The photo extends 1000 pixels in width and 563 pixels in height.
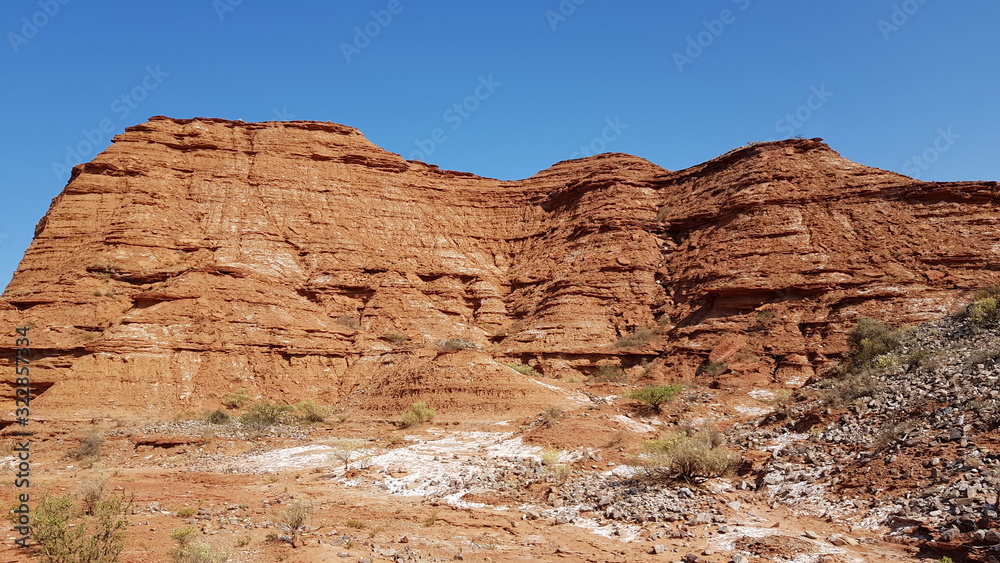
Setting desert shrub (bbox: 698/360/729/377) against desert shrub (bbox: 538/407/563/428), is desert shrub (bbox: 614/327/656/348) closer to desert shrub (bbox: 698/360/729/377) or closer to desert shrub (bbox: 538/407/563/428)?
desert shrub (bbox: 698/360/729/377)

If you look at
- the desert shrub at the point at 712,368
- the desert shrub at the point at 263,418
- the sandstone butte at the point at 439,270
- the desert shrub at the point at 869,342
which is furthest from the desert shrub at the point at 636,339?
the desert shrub at the point at 263,418

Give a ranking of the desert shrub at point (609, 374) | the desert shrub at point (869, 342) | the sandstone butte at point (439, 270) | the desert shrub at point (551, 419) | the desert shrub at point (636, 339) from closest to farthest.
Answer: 1. the desert shrub at point (551, 419)
2. the desert shrub at point (869, 342)
3. the sandstone butte at point (439, 270)
4. the desert shrub at point (609, 374)
5. the desert shrub at point (636, 339)

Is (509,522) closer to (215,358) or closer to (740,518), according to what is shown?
(740,518)

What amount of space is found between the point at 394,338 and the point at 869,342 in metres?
23.8

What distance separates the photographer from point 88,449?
17969 millimetres

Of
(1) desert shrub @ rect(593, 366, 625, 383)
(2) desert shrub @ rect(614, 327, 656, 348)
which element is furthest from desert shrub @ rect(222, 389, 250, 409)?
(2) desert shrub @ rect(614, 327, 656, 348)

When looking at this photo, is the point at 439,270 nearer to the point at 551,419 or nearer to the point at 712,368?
the point at 712,368

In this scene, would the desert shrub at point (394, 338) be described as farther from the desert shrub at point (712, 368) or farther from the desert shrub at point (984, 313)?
the desert shrub at point (984, 313)

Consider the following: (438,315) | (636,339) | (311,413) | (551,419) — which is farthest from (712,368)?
(311,413)

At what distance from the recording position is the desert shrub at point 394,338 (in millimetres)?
34312

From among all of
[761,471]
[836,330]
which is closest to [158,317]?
[761,471]

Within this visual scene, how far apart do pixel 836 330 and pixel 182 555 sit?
28.1 meters

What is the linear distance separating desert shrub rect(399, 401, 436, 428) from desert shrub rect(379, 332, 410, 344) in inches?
532

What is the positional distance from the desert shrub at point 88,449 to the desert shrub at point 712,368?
79.5ft
